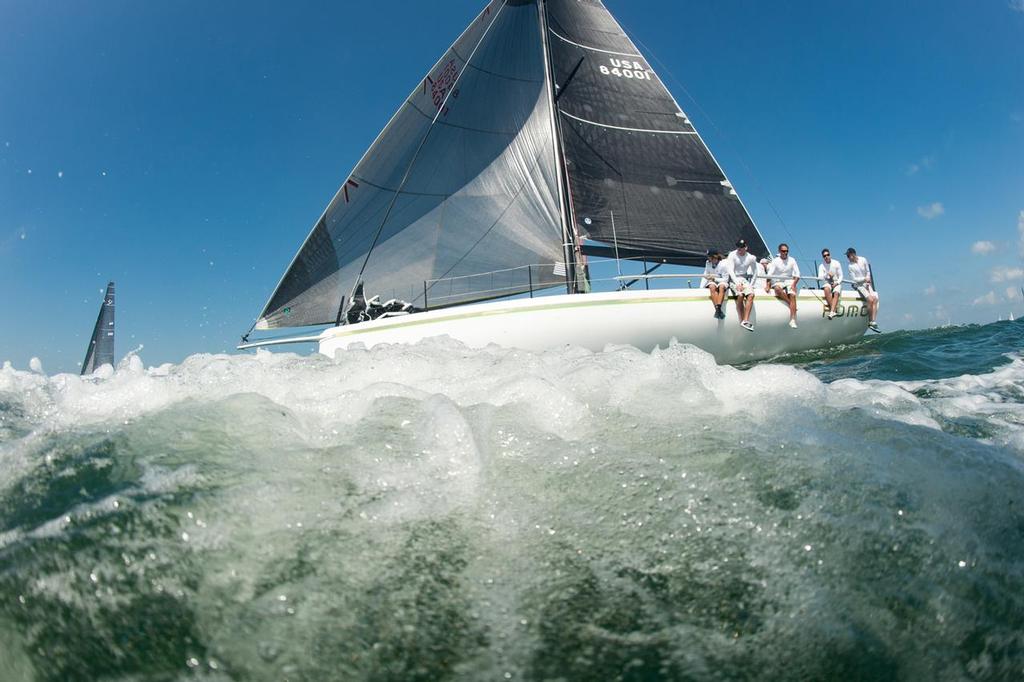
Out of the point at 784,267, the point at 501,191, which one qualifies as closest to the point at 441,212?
the point at 501,191

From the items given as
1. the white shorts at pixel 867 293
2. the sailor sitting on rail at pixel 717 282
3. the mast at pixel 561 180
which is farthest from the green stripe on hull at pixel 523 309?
the white shorts at pixel 867 293

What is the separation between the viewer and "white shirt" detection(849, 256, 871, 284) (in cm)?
874

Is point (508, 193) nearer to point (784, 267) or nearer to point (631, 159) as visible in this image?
point (631, 159)

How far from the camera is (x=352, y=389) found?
2.00 metres

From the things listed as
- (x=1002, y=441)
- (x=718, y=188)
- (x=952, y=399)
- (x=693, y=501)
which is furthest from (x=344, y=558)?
(x=718, y=188)

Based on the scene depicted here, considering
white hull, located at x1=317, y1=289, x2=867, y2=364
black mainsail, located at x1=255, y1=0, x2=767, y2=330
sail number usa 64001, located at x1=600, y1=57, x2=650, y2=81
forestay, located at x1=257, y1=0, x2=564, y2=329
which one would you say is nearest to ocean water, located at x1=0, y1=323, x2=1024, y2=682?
white hull, located at x1=317, y1=289, x2=867, y2=364

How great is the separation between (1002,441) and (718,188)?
9.22 meters

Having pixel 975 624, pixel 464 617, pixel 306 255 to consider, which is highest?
pixel 306 255

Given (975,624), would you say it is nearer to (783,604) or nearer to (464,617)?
(783,604)

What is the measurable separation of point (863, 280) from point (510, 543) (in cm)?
975

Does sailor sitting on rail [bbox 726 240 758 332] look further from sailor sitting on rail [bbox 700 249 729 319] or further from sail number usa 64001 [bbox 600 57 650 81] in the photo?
sail number usa 64001 [bbox 600 57 650 81]

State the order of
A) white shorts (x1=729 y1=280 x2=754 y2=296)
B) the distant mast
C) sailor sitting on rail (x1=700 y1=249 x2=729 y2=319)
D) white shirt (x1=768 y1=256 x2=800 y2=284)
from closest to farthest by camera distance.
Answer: sailor sitting on rail (x1=700 y1=249 x2=729 y2=319)
white shorts (x1=729 y1=280 x2=754 y2=296)
white shirt (x1=768 y1=256 x2=800 y2=284)
the distant mast

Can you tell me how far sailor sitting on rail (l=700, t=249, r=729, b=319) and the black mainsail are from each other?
219 cm

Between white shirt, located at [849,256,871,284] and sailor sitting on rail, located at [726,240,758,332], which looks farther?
white shirt, located at [849,256,871,284]
